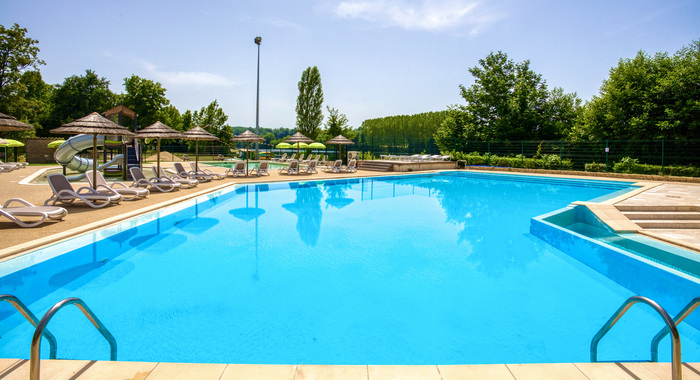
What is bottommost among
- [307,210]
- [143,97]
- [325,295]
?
[325,295]

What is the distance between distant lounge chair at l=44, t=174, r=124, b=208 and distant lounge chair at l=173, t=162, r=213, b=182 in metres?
5.26

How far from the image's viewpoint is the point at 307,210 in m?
10.8

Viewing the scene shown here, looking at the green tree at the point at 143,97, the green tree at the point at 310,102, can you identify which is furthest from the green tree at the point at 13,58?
the green tree at the point at 310,102

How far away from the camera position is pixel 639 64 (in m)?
21.2

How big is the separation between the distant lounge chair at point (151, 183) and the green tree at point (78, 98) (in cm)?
3843

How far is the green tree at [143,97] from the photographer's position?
1597 inches

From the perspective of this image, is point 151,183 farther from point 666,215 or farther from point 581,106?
point 581,106

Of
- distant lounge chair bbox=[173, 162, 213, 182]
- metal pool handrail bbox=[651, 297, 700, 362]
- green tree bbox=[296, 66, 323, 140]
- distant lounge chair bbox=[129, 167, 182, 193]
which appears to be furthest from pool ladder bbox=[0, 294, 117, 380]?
green tree bbox=[296, 66, 323, 140]

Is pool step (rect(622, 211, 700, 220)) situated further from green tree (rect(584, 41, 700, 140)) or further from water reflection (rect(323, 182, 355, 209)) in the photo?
green tree (rect(584, 41, 700, 140))

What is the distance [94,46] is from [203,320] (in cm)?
1767

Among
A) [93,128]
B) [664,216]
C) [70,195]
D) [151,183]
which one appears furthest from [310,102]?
[664,216]

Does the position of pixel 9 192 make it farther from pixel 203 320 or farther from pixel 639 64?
pixel 639 64

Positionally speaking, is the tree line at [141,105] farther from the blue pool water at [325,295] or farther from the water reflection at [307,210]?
the blue pool water at [325,295]

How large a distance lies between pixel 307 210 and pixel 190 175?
23.7ft
